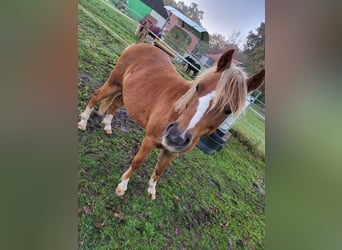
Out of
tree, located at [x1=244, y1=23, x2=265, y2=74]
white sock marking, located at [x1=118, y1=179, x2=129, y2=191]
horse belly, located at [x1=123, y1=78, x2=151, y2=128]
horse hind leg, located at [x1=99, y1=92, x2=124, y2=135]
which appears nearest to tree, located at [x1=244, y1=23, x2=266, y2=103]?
tree, located at [x1=244, y1=23, x2=265, y2=74]

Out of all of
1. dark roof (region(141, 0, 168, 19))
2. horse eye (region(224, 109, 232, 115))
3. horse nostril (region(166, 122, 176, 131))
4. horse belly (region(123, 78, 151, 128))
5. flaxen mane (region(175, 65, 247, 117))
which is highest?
dark roof (region(141, 0, 168, 19))

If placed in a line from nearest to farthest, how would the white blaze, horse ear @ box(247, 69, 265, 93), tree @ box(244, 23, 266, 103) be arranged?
the white blaze → horse ear @ box(247, 69, 265, 93) → tree @ box(244, 23, 266, 103)

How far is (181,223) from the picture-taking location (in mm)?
1599

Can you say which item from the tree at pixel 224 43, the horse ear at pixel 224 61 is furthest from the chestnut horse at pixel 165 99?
the tree at pixel 224 43

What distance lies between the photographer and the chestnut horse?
1395mm

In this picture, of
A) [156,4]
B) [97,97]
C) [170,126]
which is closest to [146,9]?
[156,4]

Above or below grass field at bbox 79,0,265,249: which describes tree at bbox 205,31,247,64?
above

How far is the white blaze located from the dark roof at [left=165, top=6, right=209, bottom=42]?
395 mm

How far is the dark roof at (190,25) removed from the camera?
62.3 inches

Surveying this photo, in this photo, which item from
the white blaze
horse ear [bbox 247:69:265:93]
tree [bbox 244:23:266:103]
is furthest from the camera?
tree [bbox 244:23:266:103]

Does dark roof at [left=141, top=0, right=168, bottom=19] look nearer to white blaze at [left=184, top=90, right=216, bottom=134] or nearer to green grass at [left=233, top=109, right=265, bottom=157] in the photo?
white blaze at [left=184, top=90, right=216, bottom=134]
